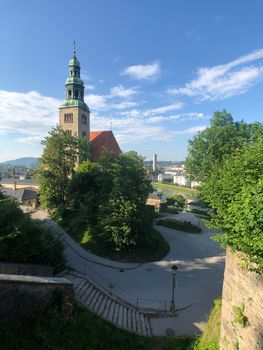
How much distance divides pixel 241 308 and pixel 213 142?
66.7ft

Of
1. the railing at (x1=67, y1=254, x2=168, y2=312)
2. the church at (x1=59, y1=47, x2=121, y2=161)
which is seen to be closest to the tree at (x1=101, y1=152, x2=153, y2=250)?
the railing at (x1=67, y1=254, x2=168, y2=312)

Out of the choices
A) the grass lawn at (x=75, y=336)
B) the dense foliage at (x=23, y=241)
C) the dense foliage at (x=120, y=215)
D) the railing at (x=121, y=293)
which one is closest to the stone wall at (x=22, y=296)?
the grass lawn at (x=75, y=336)

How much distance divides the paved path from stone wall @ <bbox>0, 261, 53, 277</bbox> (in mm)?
3726

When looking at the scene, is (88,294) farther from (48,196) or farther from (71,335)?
(48,196)

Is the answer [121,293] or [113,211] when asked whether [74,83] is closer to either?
[113,211]

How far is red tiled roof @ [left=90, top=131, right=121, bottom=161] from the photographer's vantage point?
36250 millimetres

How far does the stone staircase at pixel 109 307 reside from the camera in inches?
388

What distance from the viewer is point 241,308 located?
17.4 ft

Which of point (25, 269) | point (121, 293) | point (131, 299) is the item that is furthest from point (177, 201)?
point (25, 269)

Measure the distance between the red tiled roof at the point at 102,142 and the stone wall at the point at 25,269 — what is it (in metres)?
26.1

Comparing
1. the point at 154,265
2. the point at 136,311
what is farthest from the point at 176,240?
the point at 136,311

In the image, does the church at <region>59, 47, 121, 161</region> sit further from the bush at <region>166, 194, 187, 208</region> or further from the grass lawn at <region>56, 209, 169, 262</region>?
the bush at <region>166, 194, 187, 208</region>

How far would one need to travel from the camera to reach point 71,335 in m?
7.69

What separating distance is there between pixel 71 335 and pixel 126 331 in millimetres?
2478
